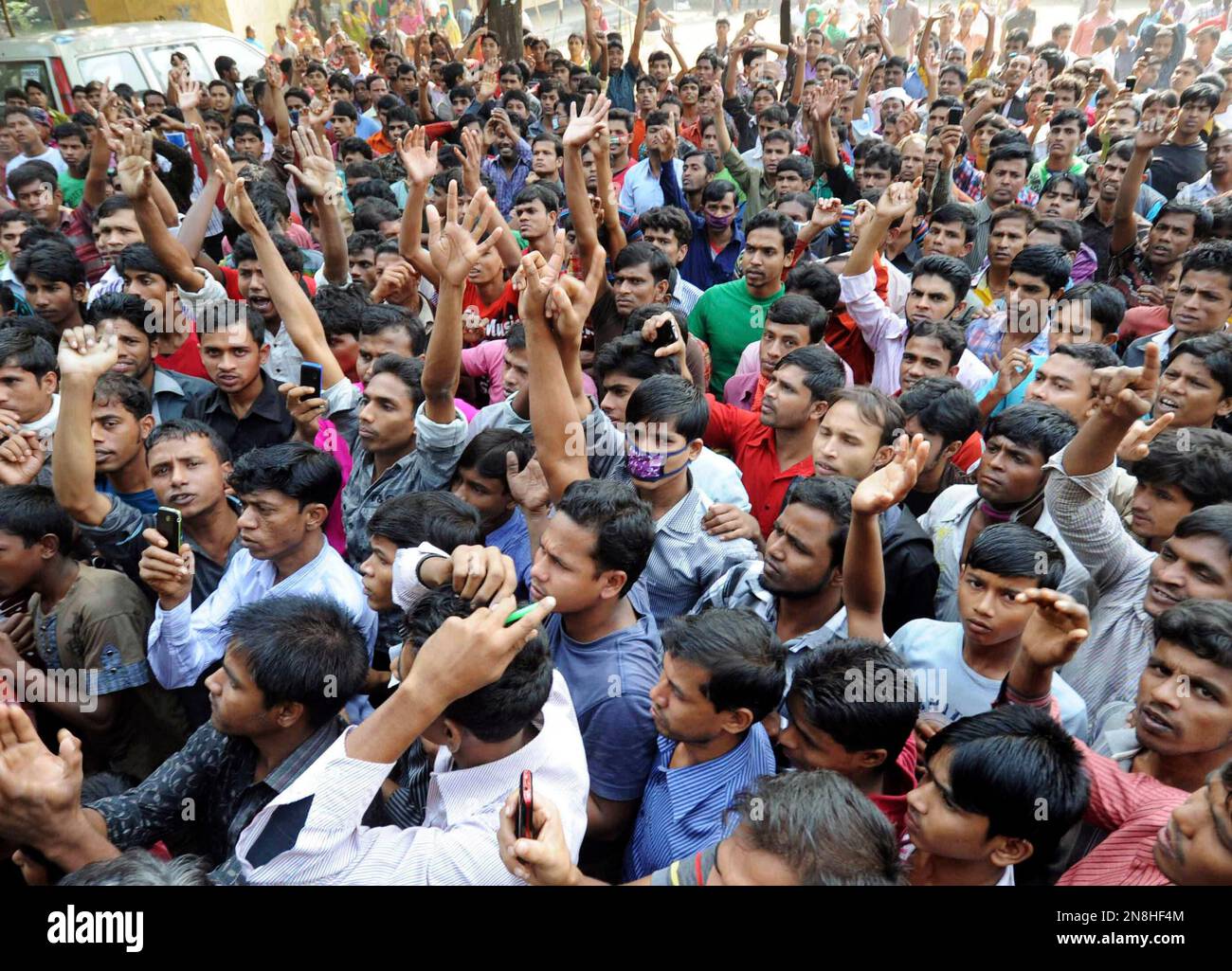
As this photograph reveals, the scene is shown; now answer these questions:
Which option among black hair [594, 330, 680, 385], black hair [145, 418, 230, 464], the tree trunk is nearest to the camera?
black hair [145, 418, 230, 464]

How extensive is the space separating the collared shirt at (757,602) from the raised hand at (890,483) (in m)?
0.43

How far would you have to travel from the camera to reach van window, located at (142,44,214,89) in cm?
1030

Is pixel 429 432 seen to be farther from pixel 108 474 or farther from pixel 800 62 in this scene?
pixel 800 62

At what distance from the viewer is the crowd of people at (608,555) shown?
1.74 metres

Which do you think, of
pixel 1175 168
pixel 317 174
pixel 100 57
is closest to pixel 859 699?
pixel 317 174

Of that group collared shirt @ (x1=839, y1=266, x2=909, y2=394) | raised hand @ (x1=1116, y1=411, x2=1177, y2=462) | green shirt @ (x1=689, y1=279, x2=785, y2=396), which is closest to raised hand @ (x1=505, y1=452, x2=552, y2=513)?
raised hand @ (x1=1116, y1=411, x2=1177, y2=462)

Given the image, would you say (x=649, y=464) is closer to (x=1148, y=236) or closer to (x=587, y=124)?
(x=587, y=124)

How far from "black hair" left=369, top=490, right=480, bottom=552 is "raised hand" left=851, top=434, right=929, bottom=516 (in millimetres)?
1081

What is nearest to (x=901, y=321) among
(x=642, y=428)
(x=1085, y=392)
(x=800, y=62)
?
(x=1085, y=392)

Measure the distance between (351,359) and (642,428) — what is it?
1.90 metres

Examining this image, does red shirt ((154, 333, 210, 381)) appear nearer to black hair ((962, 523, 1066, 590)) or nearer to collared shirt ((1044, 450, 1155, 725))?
black hair ((962, 523, 1066, 590))

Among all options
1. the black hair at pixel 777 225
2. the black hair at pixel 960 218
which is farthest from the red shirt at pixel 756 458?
the black hair at pixel 960 218

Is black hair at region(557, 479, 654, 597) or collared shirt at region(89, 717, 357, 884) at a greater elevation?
black hair at region(557, 479, 654, 597)
